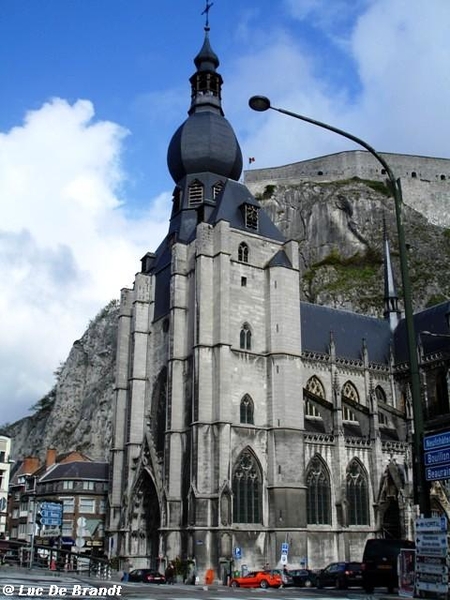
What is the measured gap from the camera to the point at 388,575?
17.5 metres

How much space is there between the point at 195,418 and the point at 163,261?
11.1 metres

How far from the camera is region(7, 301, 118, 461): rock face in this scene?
6047cm

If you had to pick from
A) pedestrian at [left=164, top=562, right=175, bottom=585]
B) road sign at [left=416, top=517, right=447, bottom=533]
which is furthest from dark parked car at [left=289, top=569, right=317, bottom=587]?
road sign at [left=416, top=517, right=447, bottom=533]

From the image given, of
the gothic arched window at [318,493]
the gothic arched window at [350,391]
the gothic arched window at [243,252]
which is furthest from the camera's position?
the gothic arched window at [350,391]

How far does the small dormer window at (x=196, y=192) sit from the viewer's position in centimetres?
3838

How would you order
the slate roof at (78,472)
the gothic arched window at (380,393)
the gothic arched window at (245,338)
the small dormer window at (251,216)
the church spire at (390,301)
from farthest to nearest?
the church spire at (390,301) → the slate roof at (78,472) → the gothic arched window at (380,393) → the small dormer window at (251,216) → the gothic arched window at (245,338)

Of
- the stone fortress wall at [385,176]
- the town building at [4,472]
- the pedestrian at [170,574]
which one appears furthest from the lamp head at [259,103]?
the stone fortress wall at [385,176]

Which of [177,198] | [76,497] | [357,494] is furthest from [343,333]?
[76,497]

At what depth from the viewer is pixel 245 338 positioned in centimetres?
3356

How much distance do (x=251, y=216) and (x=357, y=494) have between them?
15334 mm

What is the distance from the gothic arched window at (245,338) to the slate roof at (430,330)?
1157 cm

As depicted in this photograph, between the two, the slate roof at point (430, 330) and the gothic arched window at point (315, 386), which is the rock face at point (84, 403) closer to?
the gothic arched window at point (315, 386)

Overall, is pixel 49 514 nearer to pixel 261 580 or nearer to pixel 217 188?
pixel 261 580

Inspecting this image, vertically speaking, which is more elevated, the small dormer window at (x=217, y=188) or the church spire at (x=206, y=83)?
the church spire at (x=206, y=83)
